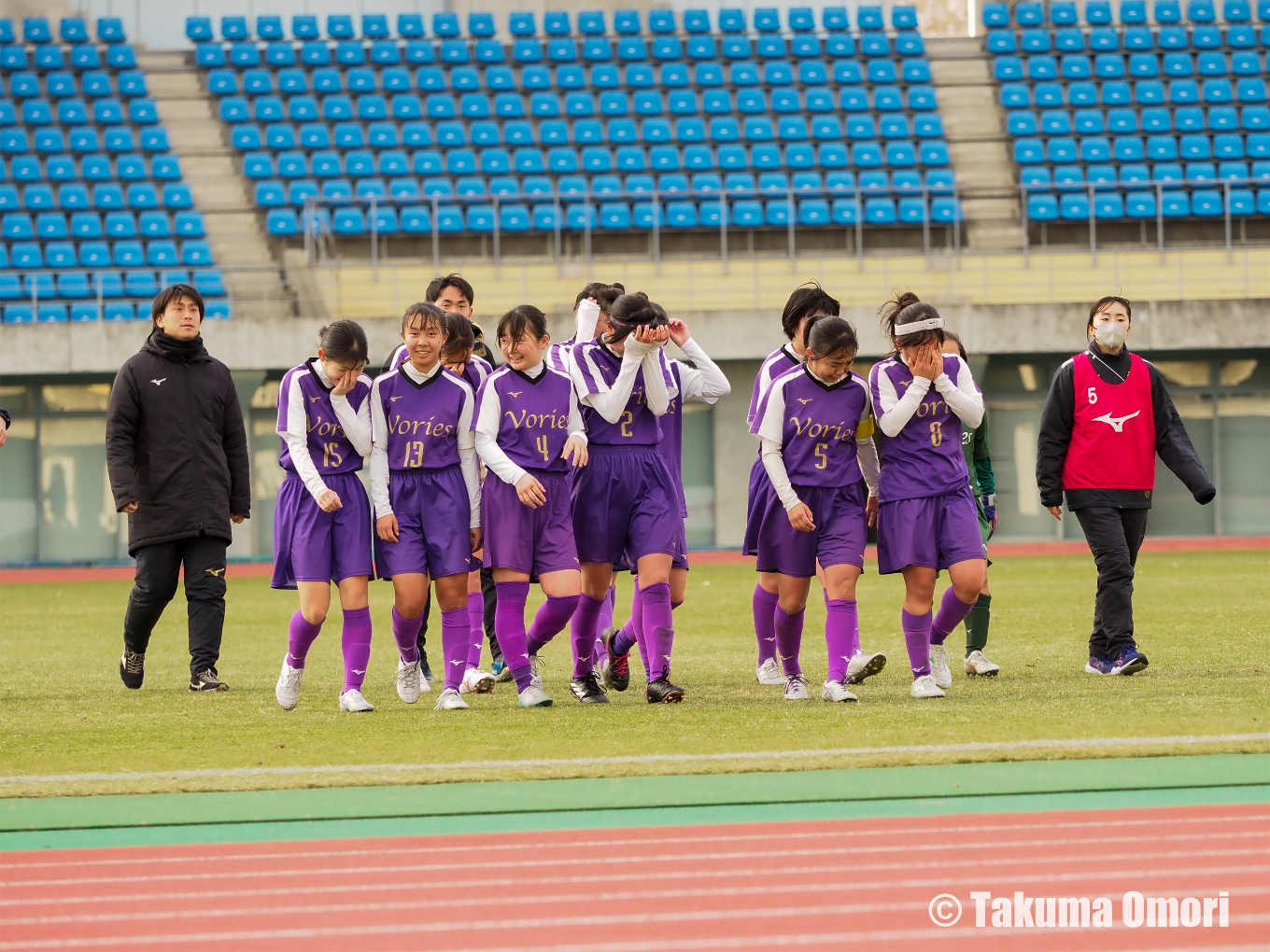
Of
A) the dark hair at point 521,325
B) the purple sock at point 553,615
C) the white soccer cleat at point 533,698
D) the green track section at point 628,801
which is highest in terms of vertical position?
the dark hair at point 521,325

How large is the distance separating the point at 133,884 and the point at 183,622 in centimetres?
1023

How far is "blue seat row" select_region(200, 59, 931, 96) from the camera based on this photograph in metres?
28.3

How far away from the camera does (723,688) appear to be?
7.95 metres

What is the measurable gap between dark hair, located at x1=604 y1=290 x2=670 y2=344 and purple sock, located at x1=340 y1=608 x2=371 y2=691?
1.75 meters

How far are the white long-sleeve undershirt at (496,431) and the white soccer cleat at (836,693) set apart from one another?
1.58 metres

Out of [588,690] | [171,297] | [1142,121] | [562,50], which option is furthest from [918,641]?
[562,50]

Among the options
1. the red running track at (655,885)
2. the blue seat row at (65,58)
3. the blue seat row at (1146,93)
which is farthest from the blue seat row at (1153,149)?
the red running track at (655,885)

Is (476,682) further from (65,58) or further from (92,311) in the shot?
(65,58)

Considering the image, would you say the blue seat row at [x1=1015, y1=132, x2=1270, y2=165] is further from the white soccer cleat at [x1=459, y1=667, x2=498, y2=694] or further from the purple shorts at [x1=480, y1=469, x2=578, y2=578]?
the purple shorts at [x1=480, y1=469, x2=578, y2=578]

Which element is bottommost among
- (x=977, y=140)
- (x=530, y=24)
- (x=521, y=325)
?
(x=521, y=325)

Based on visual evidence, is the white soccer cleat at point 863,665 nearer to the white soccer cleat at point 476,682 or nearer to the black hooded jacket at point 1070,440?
the black hooded jacket at point 1070,440

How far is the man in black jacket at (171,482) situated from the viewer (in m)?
8.41

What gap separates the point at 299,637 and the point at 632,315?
7.04 ft

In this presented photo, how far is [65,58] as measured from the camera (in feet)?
95.7
